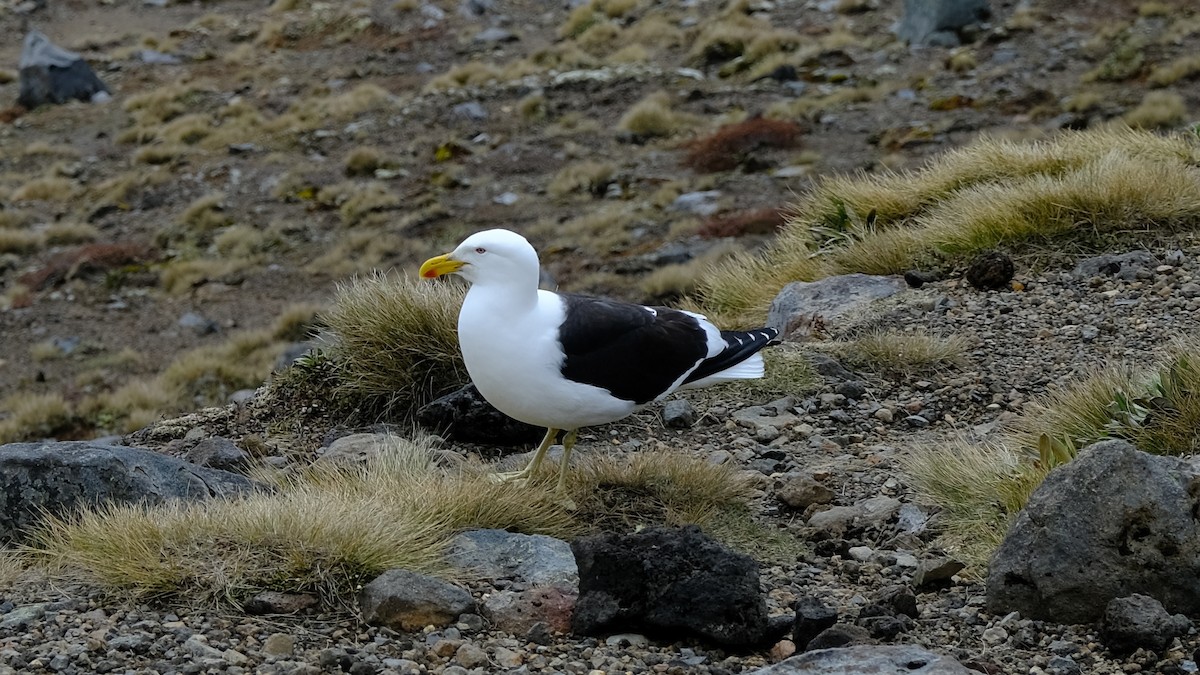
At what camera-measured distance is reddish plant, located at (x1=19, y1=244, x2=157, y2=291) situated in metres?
19.5

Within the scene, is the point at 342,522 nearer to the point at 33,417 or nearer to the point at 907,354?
the point at 907,354

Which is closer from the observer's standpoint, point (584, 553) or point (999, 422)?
point (584, 553)

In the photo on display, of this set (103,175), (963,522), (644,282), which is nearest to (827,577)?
(963,522)

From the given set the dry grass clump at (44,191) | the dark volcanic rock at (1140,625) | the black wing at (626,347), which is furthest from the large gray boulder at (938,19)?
the dark volcanic rock at (1140,625)

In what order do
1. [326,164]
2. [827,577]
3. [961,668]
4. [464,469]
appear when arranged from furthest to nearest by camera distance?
[326,164]
[464,469]
[827,577]
[961,668]

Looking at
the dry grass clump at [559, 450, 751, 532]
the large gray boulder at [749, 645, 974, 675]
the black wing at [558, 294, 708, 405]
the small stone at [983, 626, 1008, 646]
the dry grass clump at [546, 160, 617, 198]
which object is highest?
the black wing at [558, 294, 708, 405]

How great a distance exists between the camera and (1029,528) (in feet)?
13.8

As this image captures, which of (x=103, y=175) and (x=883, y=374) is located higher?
(x=883, y=374)

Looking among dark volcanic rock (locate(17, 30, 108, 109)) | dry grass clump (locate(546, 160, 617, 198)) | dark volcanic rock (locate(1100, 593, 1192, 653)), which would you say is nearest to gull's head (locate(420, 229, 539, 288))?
dark volcanic rock (locate(1100, 593, 1192, 653))

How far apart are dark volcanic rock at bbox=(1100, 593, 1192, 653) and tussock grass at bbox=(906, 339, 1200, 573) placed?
0.81 m

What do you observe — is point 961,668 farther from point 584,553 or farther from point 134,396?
point 134,396

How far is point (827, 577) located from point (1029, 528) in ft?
3.04

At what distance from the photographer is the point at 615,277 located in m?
16.5

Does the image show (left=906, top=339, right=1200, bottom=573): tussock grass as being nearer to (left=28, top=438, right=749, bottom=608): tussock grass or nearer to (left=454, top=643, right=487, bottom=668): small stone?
(left=28, top=438, right=749, bottom=608): tussock grass
